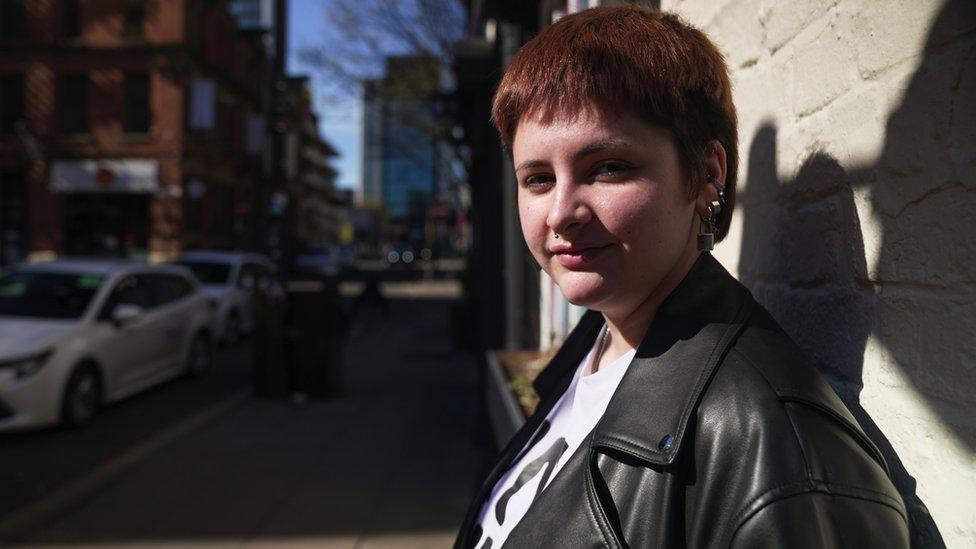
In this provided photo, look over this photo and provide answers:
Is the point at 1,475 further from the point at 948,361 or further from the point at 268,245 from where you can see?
the point at 948,361

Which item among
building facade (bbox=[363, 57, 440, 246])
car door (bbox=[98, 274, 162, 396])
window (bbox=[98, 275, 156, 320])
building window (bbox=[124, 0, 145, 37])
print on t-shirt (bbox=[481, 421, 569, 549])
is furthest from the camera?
building window (bbox=[124, 0, 145, 37])

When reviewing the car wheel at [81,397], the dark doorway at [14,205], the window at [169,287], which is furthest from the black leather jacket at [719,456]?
the dark doorway at [14,205]

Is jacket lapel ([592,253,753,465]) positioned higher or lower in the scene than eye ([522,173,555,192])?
lower

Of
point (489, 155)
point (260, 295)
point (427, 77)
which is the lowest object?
point (260, 295)

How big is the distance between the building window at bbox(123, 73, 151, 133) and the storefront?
1429 mm

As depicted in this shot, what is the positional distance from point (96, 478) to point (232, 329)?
27.3 feet

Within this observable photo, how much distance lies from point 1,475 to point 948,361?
648cm

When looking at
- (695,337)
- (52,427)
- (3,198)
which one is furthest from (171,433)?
(3,198)

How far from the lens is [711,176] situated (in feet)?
4.09

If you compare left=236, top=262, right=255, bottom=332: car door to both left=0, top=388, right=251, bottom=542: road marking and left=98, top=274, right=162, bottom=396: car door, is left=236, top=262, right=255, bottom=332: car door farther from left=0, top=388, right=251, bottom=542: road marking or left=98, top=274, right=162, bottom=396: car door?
left=0, top=388, right=251, bottom=542: road marking

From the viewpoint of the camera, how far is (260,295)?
9.03m

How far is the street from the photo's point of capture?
4.59 meters

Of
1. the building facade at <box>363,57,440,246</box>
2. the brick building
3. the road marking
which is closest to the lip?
the road marking

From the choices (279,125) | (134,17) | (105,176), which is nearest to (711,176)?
(279,125)
